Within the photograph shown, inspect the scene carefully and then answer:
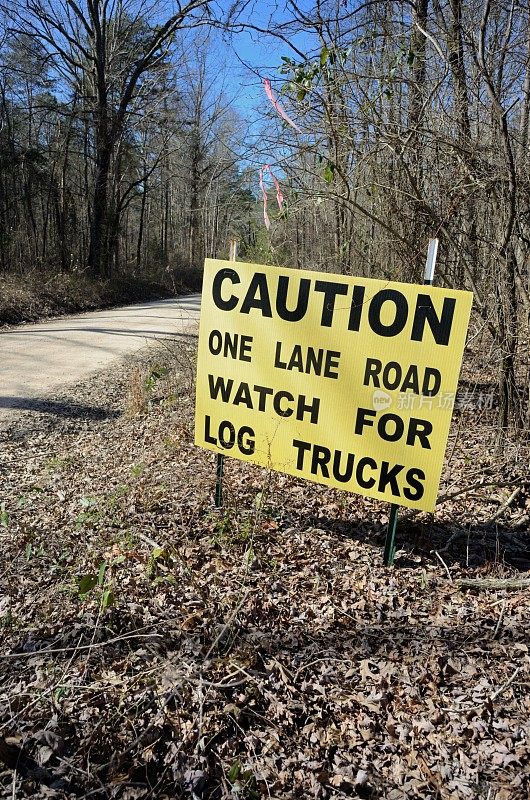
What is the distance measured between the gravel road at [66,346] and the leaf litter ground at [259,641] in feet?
9.96

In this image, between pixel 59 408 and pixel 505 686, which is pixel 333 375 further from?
pixel 59 408

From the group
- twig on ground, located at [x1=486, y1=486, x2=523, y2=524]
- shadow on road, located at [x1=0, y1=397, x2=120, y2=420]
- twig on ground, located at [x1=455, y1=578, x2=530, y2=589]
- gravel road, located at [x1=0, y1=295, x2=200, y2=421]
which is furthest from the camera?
gravel road, located at [x1=0, y1=295, x2=200, y2=421]

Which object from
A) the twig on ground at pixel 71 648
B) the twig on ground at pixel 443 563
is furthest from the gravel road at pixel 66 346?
the twig on ground at pixel 443 563

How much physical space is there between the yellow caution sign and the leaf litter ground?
0.64m

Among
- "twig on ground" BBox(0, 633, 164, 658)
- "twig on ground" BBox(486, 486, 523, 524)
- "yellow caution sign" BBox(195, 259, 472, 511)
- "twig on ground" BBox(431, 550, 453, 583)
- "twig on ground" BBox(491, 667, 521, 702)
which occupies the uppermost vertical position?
"yellow caution sign" BBox(195, 259, 472, 511)

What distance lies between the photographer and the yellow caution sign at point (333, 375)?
315cm

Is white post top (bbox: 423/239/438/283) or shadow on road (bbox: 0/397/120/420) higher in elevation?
white post top (bbox: 423/239/438/283)

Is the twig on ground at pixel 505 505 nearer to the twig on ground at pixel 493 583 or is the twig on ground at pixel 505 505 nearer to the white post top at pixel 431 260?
the twig on ground at pixel 493 583

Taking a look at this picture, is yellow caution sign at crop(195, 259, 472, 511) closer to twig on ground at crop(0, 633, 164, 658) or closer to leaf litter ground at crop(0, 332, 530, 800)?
leaf litter ground at crop(0, 332, 530, 800)

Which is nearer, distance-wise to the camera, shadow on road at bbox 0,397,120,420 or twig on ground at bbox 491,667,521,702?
twig on ground at bbox 491,667,521,702

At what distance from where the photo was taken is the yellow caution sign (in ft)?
10.3

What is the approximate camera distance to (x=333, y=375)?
349 centimetres

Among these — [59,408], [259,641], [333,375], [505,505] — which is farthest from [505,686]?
[59,408]

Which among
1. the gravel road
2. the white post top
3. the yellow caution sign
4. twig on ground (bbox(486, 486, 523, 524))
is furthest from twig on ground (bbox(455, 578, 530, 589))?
the gravel road
